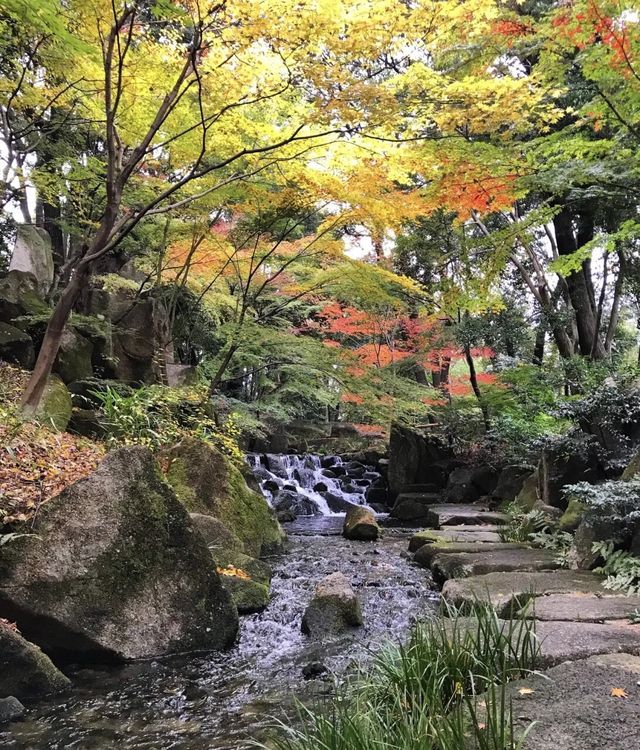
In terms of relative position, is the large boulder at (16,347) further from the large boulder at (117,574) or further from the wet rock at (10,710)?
the wet rock at (10,710)

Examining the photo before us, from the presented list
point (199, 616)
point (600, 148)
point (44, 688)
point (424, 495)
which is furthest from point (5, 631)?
point (424, 495)

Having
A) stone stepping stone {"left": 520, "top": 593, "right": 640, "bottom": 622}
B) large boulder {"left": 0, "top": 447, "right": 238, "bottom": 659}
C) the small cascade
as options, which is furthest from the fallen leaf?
the small cascade

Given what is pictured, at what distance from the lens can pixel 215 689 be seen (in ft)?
13.0

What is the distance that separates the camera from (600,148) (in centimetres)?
721

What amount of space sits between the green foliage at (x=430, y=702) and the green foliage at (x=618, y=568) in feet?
5.71

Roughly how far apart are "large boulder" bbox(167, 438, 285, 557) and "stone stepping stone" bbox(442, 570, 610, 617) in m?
3.26

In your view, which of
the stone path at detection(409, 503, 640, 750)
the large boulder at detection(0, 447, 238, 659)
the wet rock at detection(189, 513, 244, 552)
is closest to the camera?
the stone path at detection(409, 503, 640, 750)

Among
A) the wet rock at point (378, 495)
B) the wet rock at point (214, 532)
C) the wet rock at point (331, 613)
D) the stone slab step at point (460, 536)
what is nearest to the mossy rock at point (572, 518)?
the stone slab step at point (460, 536)

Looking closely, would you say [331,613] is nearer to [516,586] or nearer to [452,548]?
[516,586]

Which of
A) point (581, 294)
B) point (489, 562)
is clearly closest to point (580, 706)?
point (489, 562)

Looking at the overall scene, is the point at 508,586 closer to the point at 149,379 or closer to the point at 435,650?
the point at 435,650

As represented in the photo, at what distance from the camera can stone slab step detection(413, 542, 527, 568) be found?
23.3 feet

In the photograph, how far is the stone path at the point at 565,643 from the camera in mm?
2227

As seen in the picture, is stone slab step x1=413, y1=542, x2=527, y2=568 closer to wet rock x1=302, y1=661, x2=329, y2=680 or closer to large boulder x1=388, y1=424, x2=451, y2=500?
wet rock x1=302, y1=661, x2=329, y2=680
